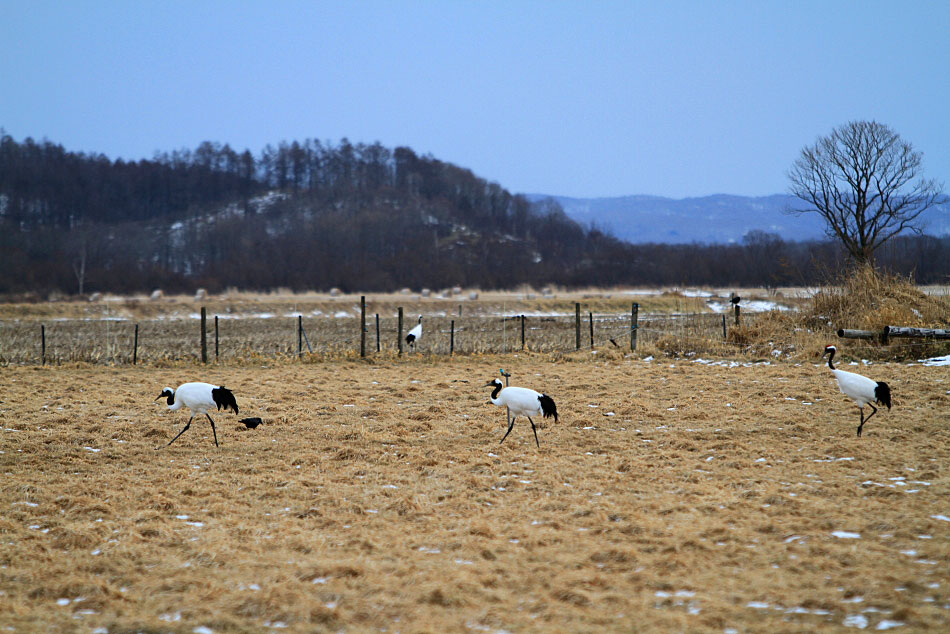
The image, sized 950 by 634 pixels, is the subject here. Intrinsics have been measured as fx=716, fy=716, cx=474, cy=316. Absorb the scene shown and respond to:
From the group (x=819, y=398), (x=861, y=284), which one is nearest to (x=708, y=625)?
(x=819, y=398)

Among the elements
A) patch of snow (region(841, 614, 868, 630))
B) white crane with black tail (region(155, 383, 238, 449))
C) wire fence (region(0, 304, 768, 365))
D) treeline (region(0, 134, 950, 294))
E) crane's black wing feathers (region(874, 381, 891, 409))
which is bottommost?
patch of snow (region(841, 614, 868, 630))

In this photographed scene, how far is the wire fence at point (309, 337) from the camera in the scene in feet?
66.8

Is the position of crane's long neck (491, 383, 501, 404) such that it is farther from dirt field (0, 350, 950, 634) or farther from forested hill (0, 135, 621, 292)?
forested hill (0, 135, 621, 292)

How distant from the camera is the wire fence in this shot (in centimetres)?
2038

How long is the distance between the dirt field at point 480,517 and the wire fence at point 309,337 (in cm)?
806

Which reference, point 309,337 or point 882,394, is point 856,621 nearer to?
point 882,394

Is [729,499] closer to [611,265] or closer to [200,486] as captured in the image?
[200,486]

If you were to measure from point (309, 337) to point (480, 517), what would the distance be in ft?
73.7

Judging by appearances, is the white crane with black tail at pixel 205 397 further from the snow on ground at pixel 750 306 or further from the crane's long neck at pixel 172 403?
the snow on ground at pixel 750 306

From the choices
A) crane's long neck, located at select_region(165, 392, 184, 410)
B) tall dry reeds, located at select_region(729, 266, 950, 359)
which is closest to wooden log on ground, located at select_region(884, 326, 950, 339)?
tall dry reeds, located at select_region(729, 266, 950, 359)

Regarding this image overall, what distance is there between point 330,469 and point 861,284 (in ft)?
57.2

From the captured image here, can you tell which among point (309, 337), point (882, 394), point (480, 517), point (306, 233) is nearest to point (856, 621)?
point (480, 517)

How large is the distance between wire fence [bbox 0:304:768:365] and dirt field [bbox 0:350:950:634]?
8.06m

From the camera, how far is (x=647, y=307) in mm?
44031
